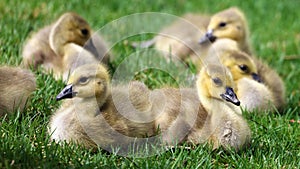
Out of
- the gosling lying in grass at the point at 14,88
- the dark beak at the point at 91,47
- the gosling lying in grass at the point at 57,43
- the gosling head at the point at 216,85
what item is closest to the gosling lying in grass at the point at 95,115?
the gosling lying in grass at the point at 14,88

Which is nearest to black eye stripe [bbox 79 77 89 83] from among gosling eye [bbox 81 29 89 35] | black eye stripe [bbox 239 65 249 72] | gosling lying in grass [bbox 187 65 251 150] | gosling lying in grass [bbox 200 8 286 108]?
gosling lying in grass [bbox 187 65 251 150]

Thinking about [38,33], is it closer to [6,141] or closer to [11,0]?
[11,0]

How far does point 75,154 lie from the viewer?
329 cm

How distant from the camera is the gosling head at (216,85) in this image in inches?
149

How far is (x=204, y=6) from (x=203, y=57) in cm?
200

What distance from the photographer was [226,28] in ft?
18.2

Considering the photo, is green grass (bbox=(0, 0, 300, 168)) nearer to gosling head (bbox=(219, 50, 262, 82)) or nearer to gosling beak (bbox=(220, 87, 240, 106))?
gosling beak (bbox=(220, 87, 240, 106))

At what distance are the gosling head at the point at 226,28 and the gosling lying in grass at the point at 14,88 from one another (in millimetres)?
2032

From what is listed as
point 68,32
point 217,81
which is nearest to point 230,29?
point 68,32

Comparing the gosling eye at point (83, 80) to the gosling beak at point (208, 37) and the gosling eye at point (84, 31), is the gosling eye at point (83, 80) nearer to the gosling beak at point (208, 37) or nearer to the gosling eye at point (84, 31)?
the gosling eye at point (84, 31)

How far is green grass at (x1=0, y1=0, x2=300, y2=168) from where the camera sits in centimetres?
326

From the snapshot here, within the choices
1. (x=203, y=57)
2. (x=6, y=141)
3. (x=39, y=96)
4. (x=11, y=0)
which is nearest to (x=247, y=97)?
(x=203, y=57)

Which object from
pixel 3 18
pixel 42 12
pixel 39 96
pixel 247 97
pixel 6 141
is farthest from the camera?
pixel 42 12

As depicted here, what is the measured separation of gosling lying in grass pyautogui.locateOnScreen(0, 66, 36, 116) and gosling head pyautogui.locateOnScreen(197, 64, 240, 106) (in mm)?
1006
